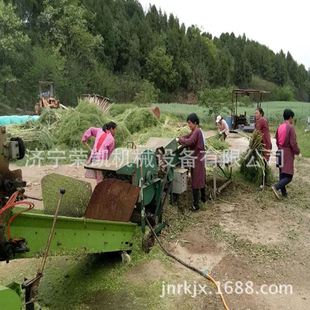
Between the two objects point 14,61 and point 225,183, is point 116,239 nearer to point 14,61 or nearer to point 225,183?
point 225,183

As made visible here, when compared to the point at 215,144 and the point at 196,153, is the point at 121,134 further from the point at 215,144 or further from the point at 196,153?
the point at 196,153

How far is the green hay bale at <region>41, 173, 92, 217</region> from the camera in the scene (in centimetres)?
422

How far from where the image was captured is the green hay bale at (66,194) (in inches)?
166

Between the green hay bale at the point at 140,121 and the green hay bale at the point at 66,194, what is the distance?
781cm

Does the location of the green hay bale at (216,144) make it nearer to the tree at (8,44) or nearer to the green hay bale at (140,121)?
the green hay bale at (140,121)

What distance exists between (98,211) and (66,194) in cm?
50

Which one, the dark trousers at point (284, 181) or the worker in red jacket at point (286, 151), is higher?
the worker in red jacket at point (286, 151)

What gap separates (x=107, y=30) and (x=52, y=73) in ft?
61.8

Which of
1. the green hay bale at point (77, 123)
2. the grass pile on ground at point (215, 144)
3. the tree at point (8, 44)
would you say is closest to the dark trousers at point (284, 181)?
the grass pile on ground at point (215, 144)

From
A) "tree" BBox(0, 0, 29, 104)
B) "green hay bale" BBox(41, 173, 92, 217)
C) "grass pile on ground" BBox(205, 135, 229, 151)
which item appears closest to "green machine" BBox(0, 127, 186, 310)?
"green hay bale" BBox(41, 173, 92, 217)

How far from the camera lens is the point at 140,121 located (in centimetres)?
1271

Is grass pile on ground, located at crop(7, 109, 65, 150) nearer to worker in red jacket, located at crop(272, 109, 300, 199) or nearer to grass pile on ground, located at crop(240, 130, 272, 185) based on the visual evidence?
grass pile on ground, located at crop(240, 130, 272, 185)

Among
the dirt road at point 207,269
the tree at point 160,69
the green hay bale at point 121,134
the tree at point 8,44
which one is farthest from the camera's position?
the tree at point 160,69

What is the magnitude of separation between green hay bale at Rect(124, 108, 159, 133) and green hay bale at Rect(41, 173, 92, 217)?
7815 mm
